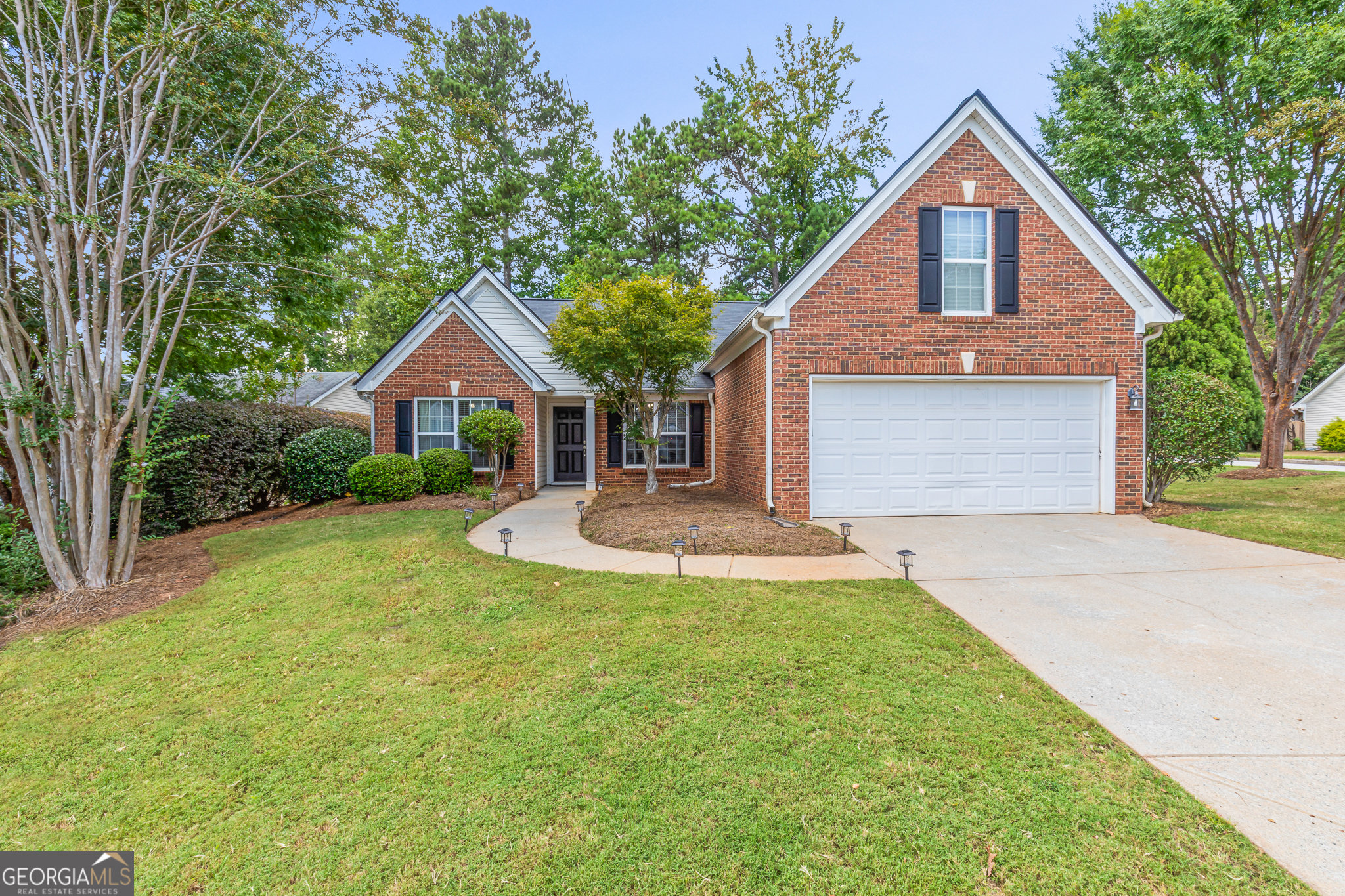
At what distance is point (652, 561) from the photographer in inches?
236

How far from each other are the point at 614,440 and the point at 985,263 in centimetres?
909

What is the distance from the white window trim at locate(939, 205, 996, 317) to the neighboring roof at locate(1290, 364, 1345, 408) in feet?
108

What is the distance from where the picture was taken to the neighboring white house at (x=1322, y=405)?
27516 mm

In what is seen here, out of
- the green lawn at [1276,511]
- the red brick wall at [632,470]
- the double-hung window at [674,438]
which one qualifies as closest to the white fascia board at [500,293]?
the red brick wall at [632,470]

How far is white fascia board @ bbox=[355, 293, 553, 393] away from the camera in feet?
39.8

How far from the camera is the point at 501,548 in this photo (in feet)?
21.9

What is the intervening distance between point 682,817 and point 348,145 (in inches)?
313

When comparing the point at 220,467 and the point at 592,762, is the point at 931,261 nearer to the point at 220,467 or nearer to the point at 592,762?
the point at 592,762

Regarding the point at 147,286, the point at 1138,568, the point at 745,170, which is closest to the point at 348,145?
the point at 147,286

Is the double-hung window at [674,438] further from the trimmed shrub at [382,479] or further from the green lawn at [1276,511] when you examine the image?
the green lawn at [1276,511]

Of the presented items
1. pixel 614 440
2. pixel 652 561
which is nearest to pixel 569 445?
pixel 614 440

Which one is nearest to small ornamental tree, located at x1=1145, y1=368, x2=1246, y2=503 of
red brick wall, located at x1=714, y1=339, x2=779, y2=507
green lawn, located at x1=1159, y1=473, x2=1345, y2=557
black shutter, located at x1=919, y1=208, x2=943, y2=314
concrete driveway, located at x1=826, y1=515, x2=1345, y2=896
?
green lawn, located at x1=1159, y1=473, x2=1345, y2=557

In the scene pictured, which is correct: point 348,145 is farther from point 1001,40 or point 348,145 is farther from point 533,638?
Answer: point 1001,40

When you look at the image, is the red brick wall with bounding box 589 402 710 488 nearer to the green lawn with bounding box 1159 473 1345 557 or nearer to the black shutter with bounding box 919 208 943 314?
the black shutter with bounding box 919 208 943 314
